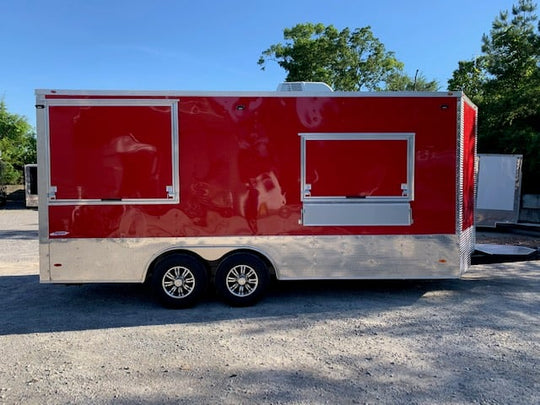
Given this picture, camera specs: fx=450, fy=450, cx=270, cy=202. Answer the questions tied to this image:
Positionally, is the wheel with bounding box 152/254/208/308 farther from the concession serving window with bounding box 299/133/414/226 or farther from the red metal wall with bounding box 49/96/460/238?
the concession serving window with bounding box 299/133/414/226

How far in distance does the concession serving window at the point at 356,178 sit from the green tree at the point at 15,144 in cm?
3008

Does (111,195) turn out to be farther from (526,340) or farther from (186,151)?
(526,340)

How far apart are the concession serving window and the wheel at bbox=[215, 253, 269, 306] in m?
0.91

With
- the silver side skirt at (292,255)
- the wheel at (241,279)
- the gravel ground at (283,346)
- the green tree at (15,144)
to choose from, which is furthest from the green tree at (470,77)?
the green tree at (15,144)

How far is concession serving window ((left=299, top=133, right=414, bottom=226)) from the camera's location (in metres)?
6.00

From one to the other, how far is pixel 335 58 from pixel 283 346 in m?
18.6

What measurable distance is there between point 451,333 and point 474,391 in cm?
138

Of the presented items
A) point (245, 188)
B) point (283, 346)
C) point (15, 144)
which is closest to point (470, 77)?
point (245, 188)

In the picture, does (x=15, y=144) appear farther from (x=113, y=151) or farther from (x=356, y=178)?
(x=356, y=178)

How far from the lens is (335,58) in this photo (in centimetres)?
2106

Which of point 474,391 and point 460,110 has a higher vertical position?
point 460,110

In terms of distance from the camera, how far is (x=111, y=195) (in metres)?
5.86

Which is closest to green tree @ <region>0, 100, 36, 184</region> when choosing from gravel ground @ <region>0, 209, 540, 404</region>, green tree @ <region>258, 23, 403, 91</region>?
green tree @ <region>258, 23, 403, 91</region>

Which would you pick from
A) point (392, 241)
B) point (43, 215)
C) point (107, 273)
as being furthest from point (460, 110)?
point (43, 215)
